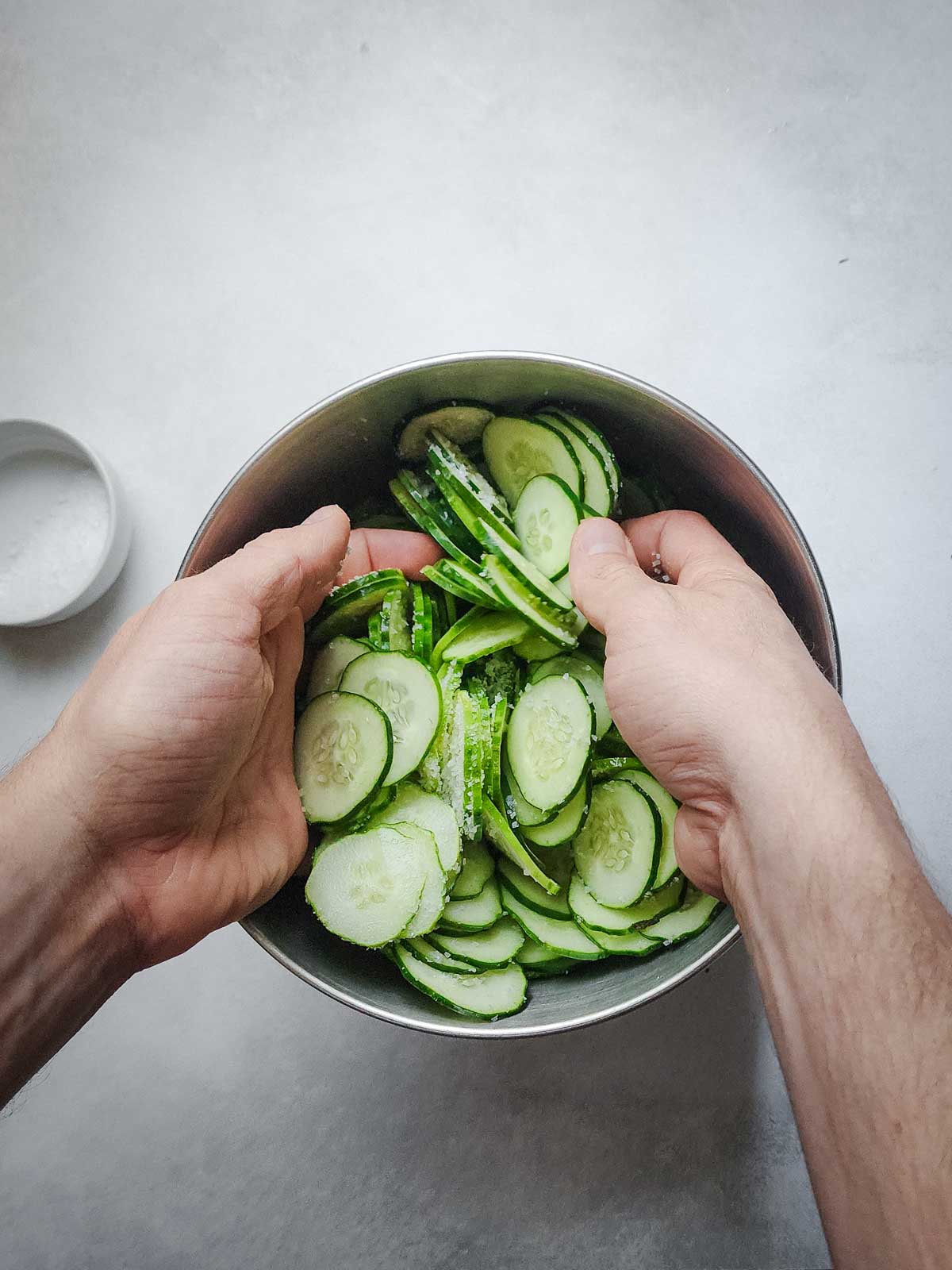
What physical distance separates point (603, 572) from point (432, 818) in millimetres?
496

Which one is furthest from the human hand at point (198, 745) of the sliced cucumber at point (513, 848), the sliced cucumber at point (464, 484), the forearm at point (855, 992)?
the forearm at point (855, 992)

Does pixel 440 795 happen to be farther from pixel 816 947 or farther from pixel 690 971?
pixel 816 947

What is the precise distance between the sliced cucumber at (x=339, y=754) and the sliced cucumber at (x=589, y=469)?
50 centimetres

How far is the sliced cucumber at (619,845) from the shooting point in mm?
1459

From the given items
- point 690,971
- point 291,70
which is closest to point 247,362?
point 291,70

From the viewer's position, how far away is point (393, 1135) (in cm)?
186

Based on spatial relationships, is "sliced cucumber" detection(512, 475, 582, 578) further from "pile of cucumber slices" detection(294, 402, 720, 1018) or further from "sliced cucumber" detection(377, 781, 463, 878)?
"sliced cucumber" detection(377, 781, 463, 878)

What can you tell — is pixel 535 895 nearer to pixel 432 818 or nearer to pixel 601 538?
pixel 432 818

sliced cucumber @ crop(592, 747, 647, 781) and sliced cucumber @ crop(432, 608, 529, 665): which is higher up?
sliced cucumber @ crop(432, 608, 529, 665)

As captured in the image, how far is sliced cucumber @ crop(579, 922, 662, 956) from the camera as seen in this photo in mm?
1471

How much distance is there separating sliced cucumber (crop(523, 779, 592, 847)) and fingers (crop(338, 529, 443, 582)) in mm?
523

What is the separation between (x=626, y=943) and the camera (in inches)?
58.2

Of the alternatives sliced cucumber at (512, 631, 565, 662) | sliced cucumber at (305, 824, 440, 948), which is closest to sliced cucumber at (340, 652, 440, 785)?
sliced cucumber at (305, 824, 440, 948)

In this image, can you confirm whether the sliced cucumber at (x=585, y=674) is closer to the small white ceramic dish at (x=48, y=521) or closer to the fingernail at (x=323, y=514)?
the fingernail at (x=323, y=514)
